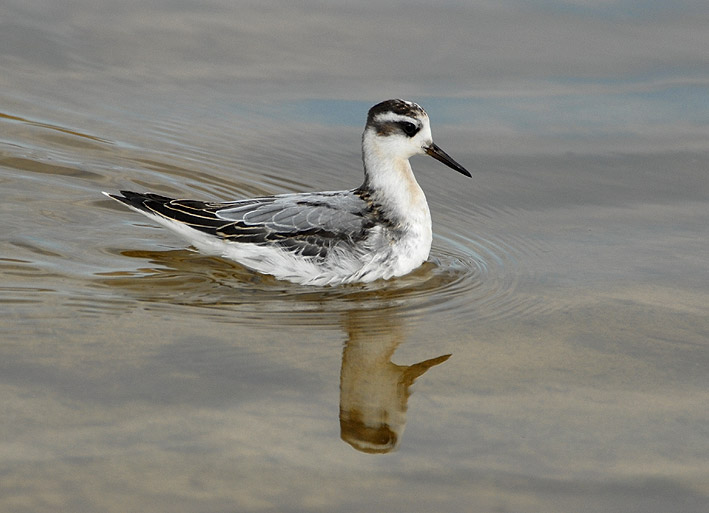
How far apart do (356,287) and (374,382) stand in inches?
66.1

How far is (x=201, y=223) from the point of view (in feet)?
25.4

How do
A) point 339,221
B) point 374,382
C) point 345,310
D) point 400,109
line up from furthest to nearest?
1. point 400,109
2. point 339,221
3. point 345,310
4. point 374,382

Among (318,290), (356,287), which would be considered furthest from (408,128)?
(318,290)

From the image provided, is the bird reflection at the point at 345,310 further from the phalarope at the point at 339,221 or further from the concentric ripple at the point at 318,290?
the phalarope at the point at 339,221

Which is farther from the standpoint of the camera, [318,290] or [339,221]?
[339,221]

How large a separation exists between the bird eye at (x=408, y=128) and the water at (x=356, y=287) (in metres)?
0.97

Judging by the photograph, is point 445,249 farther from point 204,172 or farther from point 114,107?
point 114,107

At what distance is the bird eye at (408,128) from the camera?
26.0 ft

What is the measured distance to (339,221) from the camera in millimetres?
7668

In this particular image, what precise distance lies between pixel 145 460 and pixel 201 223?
315 centimetres

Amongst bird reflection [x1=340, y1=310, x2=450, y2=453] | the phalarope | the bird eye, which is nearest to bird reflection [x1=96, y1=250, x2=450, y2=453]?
bird reflection [x1=340, y1=310, x2=450, y2=453]

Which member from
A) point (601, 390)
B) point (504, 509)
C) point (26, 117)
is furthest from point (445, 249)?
point (26, 117)

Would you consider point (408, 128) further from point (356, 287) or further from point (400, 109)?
point (356, 287)

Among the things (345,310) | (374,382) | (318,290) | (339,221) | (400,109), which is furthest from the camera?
(400,109)
